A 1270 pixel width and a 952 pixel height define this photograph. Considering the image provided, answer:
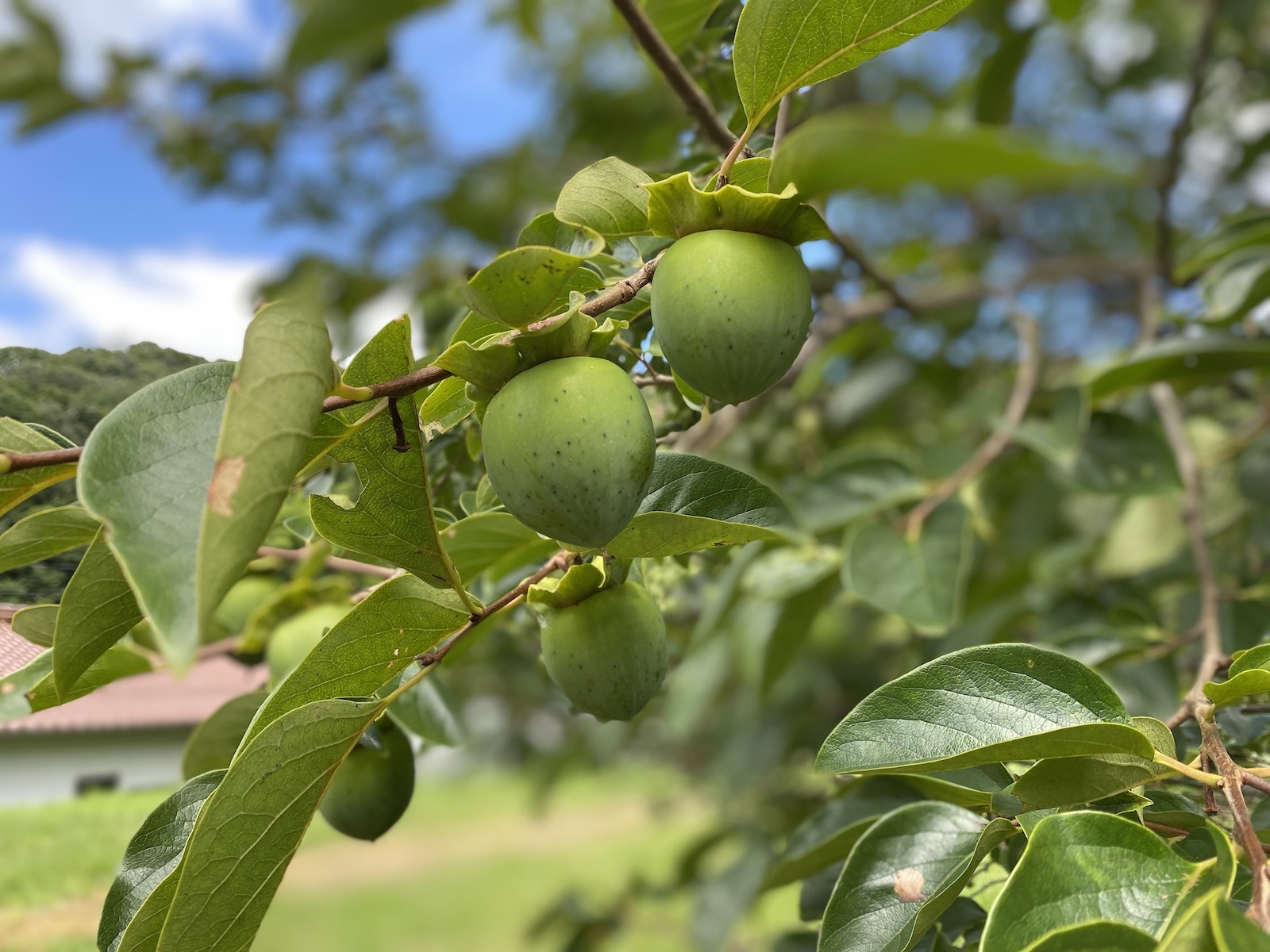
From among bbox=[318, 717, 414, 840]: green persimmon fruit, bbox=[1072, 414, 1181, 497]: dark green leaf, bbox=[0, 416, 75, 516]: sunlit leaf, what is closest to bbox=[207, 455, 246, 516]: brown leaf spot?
bbox=[0, 416, 75, 516]: sunlit leaf

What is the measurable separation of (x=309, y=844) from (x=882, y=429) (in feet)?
7.11

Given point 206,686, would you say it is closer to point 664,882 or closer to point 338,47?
point 338,47

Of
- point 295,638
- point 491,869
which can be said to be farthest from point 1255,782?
point 491,869

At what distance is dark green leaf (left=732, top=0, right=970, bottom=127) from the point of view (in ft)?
2.28

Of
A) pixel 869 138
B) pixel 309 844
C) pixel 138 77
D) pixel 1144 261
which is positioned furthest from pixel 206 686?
pixel 138 77

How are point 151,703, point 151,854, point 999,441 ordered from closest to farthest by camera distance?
point 151,854 < point 151,703 < point 999,441

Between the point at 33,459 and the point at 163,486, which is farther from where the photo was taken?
the point at 33,459

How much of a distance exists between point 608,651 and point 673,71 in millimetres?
606

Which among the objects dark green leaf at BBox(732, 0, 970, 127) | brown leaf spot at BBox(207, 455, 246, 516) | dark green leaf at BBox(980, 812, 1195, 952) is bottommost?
dark green leaf at BBox(980, 812, 1195, 952)

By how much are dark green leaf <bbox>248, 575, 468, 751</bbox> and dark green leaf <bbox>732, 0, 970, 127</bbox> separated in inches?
18.2

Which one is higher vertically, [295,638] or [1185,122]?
[295,638]

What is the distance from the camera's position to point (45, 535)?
0.83 meters

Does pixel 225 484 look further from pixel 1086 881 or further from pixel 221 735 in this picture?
pixel 221 735

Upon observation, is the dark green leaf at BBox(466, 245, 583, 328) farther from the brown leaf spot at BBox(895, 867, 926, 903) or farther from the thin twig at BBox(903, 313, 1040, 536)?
the thin twig at BBox(903, 313, 1040, 536)
